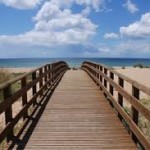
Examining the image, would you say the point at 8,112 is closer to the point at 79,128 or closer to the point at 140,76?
the point at 79,128

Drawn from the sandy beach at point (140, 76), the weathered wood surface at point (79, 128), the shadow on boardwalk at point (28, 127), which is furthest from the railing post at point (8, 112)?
the sandy beach at point (140, 76)

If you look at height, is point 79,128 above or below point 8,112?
below

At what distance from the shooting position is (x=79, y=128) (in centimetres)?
819

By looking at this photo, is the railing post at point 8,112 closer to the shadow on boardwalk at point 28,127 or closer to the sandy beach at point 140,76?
the shadow on boardwalk at point 28,127

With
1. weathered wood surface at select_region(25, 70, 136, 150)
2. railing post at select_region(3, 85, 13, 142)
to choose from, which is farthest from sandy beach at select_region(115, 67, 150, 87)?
railing post at select_region(3, 85, 13, 142)

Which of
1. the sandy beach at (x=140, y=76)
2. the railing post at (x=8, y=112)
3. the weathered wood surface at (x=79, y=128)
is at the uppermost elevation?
the railing post at (x=8, y=112)

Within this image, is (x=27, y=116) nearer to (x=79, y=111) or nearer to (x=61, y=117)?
(x=61, y=117)

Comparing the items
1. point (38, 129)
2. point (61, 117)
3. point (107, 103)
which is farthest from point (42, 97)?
point (38, 129)

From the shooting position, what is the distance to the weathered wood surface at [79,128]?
22.9 ft

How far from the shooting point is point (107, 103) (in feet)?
37.8

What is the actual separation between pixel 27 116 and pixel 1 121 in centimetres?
315

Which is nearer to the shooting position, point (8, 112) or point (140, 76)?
point (8, 112)

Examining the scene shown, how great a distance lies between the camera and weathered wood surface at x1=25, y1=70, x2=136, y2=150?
6.97 meters

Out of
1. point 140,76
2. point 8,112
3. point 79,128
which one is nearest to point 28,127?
point 79,128
